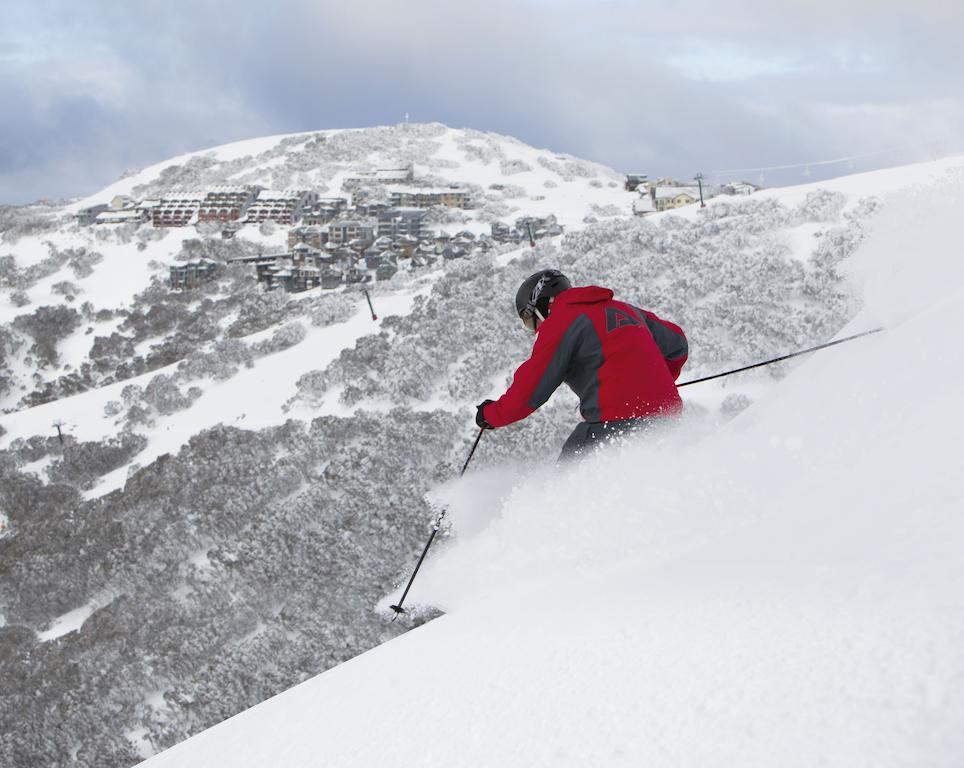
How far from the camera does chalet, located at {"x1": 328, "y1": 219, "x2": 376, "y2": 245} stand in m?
71.8

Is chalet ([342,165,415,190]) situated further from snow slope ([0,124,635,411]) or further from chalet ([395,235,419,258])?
chalet ([395,235,419,258])

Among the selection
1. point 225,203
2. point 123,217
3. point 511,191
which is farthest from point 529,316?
point 123,217

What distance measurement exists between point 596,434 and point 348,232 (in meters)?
70.9

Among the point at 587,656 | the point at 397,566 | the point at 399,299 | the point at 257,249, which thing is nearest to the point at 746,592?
the point at 587,656

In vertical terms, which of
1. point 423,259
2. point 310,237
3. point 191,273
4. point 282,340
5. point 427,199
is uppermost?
point 427,199

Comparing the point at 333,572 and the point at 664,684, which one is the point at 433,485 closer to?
the point at 333,572

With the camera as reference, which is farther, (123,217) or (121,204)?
(121,204)

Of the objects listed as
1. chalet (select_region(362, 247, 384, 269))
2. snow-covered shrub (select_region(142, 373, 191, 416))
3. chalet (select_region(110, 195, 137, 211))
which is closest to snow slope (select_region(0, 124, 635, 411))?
chalet (select_region(110, 195, 137, 211))

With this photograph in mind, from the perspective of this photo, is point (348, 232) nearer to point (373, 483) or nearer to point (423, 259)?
point (423, 259)

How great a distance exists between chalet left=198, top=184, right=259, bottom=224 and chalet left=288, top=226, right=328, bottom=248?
10.4 metres

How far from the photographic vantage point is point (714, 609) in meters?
2.12

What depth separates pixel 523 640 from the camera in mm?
2430

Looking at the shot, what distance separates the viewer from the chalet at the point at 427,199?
7969 cm

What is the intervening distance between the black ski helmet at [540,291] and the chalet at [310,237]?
68.7m
